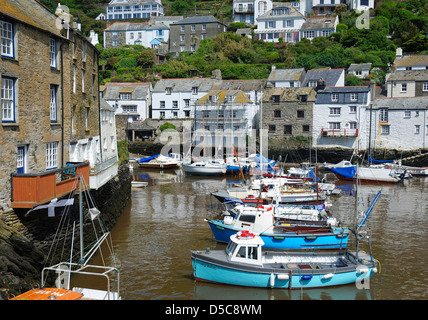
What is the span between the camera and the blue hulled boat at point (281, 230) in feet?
72.6

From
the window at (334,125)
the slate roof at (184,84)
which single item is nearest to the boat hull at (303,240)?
the window at (334,125)

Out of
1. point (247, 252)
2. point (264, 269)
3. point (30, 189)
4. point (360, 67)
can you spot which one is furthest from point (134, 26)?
point (264, 269)

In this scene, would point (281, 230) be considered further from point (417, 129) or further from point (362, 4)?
point (362, 4)

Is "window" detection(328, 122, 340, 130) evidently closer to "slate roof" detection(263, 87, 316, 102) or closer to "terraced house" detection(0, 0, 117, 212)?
"slate roof" detection(263, 87, 316, 102)

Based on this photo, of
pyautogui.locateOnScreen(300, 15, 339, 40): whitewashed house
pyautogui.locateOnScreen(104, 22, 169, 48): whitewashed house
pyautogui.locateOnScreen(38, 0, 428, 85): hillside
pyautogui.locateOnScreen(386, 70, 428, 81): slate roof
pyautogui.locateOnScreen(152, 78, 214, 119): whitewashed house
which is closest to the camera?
pyautogui.locateOnScreen(386, 70, 428, 81): slate roof

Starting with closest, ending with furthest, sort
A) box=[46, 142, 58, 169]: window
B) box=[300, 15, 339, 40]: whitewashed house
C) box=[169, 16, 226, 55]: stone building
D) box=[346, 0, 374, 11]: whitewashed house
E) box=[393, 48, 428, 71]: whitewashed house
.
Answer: box=[46, 142, 58, 169]: window → box=[393, 48, 428, 71]: whitewashed house → box=[300, 15, 339, 40]: whitewashed house → box=[346, 0, 374, 11]: whitewashed house → box=[169, 16, 226, 55]: stone building

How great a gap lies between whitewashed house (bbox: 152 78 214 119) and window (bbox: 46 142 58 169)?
47241 millimetres

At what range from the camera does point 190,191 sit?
40219mm

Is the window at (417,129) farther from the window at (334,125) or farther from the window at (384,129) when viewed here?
the window at (334,125)

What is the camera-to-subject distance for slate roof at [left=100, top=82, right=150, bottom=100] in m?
69.4

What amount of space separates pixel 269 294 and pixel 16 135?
1088 centimetres

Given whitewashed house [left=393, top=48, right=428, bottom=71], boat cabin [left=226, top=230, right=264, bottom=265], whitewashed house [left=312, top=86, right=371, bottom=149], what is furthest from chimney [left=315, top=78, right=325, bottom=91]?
boat cabin [left=226, top=230, right=264, bottom=265]
